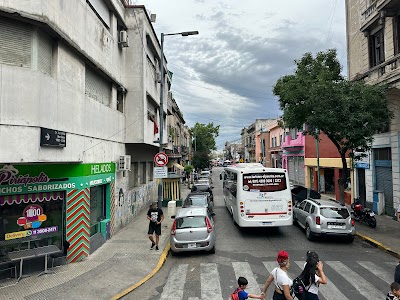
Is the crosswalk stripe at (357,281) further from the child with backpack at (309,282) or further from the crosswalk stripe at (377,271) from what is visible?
the child with backpack at (309,282)

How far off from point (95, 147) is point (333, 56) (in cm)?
1343

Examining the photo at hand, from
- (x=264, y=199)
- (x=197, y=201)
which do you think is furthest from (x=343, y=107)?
(x=197, y=201)

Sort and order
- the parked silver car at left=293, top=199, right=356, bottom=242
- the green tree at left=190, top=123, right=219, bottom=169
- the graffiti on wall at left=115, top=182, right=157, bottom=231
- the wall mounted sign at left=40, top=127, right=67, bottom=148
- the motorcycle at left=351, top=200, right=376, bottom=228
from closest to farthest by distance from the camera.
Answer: the wall mounted sign at left=40, top=127, right=67, bottom=148, the parked silver car at left=293, top=199, right=356, bottom=242, the graffiti on wall at left=115, top=182, right=157, bottom=231, the motorcycle at left=351, top=200, right=376, bottom=228, the green tree at left=190, top=123, right=219, bottom=169

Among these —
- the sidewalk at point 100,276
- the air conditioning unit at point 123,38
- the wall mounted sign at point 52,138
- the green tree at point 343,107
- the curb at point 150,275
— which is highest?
the air conditioning unit at point 123,38

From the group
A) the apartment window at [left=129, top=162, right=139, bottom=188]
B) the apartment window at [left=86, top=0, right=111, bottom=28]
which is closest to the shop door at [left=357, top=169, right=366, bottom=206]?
the apartment window at [left=129, top=162, right=139, bottom=188]

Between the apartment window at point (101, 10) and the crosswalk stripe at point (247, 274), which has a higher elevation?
the apartment window at point (101, 10)

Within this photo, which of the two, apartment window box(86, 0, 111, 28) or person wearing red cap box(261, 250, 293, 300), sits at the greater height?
apartment window box(86, 0, 111, 28)

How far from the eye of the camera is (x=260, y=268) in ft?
31.6

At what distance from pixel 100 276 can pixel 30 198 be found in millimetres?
3040

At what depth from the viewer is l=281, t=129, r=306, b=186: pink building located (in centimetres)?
3481

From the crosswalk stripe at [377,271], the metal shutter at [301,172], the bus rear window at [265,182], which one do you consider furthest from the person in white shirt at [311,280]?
the metal shutter at [301,172]

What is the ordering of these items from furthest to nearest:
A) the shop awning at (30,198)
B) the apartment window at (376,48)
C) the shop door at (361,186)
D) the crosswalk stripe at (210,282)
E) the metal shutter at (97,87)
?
1. the shop door at (361,186)
2. the apartment window at (376,48)
3. the metal shutter at (97,87)
4. the shop awning at (30,198)
5. the crosswalk stripe at (210,282)

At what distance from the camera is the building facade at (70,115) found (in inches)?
307

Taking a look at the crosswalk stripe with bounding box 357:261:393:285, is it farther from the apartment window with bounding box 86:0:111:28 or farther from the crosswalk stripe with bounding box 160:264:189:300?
the apartment window with bounding box 86:0:111:28
